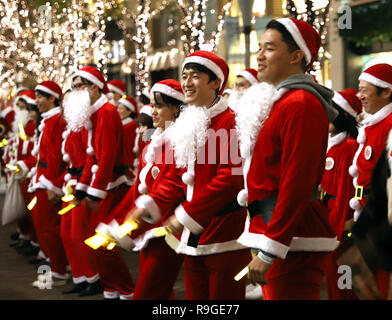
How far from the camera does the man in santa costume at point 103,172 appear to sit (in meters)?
6.64

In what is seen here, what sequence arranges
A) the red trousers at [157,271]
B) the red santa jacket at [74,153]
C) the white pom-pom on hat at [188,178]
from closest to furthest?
the white pom-pom on hat at [188,178]
the red trousers at [157,271]
the red santa jacket at [74,153]

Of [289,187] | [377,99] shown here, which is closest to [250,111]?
[289,187]

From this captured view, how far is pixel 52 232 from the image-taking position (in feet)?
26.6

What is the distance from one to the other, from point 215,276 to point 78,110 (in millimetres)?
3366

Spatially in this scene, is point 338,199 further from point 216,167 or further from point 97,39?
point 97,39

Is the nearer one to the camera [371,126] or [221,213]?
[221,213]

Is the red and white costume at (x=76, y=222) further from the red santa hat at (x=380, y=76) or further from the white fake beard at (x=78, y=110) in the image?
the red santa hat at (x=380, y=76)

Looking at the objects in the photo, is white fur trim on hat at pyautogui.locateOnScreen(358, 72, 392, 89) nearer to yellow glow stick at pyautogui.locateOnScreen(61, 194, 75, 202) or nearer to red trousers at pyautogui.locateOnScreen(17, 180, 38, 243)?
yellow glow stick at pyautogui.locateOnScreen(61, 194, 75, 202)

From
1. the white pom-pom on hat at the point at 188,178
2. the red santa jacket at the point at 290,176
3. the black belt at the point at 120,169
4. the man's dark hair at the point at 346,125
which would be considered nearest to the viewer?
the red santa jacket at the point at 290,176

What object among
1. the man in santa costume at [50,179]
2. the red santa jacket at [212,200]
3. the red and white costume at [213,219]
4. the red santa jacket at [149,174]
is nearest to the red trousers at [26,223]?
the man in santa costume at [50,179]

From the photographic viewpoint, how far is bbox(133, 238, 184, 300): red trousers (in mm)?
4703

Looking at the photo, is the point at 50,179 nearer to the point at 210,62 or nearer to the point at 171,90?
the point at 171,90

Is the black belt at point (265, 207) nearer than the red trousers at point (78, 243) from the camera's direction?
Yes

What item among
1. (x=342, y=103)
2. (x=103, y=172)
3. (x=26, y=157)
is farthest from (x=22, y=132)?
(x=342, y=103)
